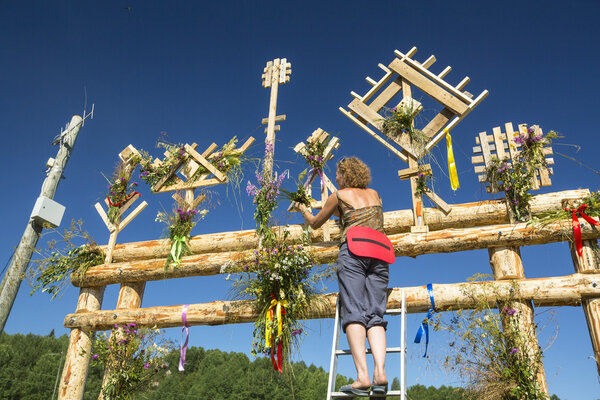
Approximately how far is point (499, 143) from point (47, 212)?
833 cm

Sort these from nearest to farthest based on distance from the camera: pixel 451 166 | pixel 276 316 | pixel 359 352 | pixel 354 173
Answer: pixel 359 352 → pixel 354 173 → pixel 276 316 → pixel 451 166

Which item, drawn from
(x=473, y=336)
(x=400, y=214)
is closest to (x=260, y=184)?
(x=400, y=214)

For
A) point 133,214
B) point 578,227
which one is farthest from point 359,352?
point 133,214

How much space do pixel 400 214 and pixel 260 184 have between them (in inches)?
96.7

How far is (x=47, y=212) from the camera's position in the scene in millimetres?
7770

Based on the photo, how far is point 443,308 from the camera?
5613 mm

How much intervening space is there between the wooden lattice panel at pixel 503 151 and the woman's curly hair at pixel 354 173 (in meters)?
3.13

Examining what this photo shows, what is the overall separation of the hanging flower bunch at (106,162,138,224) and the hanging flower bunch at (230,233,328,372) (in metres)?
3.79

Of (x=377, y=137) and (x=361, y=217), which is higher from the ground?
(x=377, y=137)

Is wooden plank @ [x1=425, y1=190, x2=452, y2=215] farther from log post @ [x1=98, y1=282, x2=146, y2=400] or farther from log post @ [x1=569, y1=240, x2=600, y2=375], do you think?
log post @ [x1=98, y1=282, x2=146, y2=400]

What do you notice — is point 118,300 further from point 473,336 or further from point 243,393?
point 243,393

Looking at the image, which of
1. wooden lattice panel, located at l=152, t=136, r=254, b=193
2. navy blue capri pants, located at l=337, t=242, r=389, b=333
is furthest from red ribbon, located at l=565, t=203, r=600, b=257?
wooden lattice panel, located at l=152, t=136, r=254, b=193

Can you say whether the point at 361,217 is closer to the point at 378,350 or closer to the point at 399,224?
the point at 378,350

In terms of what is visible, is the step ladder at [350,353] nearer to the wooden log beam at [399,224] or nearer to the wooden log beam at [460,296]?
the wooden log beam at [460,296]
